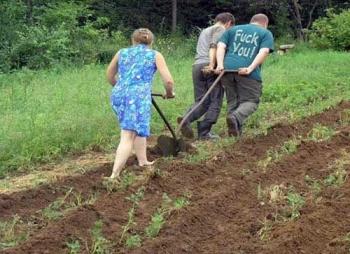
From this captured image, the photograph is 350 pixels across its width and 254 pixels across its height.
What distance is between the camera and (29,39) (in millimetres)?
19828

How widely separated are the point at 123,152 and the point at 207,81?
115 inches

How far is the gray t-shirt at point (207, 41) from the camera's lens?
9.66 m

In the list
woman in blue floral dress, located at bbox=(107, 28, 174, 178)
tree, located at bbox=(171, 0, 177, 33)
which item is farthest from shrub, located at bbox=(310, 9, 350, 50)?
woman in blue floral dress, located at bbox=(107, 28, 174, 178)

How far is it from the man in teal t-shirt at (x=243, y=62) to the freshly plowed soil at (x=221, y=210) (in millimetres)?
1007

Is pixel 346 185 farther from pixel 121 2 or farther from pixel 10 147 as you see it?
pixel 121 2

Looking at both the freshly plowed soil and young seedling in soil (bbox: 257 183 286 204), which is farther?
young seedling in soil (bbox: 257 183 286 204)

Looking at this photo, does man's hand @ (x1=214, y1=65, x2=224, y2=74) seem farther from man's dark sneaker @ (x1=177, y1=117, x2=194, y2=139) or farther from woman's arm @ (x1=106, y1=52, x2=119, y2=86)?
woman's arm @ (x1=106, y1=52, x2=119, y2=86)

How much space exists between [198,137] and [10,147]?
8.33 ft

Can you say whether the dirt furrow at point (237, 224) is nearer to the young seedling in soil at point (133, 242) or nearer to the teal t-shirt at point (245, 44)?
the young seedling in soil at point (133, 242)

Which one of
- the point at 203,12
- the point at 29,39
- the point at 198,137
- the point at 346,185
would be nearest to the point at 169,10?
the point at 203,12

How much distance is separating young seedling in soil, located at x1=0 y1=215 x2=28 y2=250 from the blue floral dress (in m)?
1.78

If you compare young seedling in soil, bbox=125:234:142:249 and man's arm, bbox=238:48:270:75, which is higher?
man's arm, bbox=238:48:270:75

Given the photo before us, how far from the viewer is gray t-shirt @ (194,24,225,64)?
31.7ft

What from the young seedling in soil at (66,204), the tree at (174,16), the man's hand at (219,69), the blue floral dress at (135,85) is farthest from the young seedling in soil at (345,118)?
the tree at (174,16)
